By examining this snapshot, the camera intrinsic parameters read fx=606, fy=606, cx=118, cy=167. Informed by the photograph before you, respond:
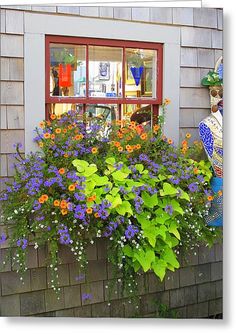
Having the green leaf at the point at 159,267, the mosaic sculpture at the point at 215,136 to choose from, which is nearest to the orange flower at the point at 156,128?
the mosaic sculpture at the point at 215,136

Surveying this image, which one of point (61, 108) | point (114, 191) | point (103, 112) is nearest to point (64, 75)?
point (61, 108)

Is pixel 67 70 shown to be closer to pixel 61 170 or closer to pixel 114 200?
pixel 61 170

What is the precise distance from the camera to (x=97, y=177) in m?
3.00

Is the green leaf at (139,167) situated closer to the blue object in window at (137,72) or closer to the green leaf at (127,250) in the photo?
the green leaf at (127,250)

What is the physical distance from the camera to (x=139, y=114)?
336 centimetres

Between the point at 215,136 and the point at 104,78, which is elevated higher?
the point at 104,78

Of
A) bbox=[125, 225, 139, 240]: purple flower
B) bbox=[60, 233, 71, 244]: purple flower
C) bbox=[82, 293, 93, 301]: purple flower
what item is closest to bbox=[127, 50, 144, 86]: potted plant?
bbox=[125, 225, 139, 240]: purple flower

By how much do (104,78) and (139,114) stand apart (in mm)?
282

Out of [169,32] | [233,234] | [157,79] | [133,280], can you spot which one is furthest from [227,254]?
[169,32]

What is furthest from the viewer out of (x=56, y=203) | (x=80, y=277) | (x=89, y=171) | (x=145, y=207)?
(x=80, y=277)

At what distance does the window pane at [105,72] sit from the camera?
324 cm

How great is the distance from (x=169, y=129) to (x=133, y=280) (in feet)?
2.84

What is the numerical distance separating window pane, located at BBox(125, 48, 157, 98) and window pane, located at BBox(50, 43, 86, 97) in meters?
0.26

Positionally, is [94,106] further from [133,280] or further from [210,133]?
[133,280]
